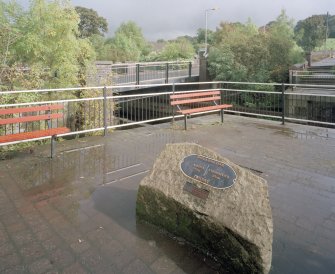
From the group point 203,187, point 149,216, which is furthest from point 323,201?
point 149,216

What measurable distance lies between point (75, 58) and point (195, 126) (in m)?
4.72

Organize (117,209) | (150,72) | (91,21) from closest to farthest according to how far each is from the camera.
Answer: (117,209), (150,72), (91,21)

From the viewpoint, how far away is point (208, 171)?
11.2 ft

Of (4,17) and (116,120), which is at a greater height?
(4,17)

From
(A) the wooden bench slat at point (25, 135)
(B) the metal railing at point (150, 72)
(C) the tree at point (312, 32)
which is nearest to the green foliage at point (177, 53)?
(B) the metal railing at point (150, 72)

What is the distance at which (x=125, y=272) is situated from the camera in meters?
2.76

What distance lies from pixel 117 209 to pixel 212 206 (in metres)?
Result: 1.34

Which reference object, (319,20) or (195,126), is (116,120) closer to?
(195,126)

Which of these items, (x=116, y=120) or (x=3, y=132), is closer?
(x=3, y=132)

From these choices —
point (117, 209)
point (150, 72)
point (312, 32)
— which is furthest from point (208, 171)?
point (312, 32)

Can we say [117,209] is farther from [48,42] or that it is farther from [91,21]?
[91,21]

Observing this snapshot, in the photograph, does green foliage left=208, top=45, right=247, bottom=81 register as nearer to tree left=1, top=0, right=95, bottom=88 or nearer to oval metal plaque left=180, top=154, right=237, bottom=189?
tree left=1, top=0, right=95, bottom=88

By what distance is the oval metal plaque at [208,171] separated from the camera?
128 inches

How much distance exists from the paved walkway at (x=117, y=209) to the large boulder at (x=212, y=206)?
17 centimetres
